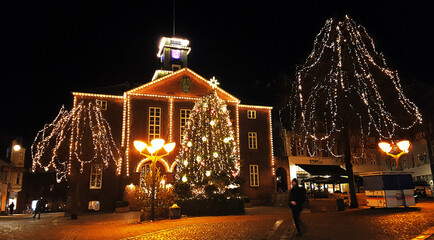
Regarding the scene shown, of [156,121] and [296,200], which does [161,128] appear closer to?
[156,121]

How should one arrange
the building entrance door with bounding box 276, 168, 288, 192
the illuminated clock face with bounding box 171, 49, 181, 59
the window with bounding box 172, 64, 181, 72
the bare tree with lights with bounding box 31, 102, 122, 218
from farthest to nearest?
the illuminated clock face with bounding box 171, 49, 181, 59 < the window with bounding box 172, 64, 181, 72 < the building entrance door with bounding box 276, 168, 288, 192 < the bare tree with lights with bounding box 31, 102, 122, 218

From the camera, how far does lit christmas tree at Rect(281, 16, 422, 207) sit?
21234 millimetres

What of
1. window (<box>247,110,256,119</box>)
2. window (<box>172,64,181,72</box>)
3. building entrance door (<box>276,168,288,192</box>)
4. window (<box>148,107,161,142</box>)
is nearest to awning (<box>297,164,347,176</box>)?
Answer: building entrance door (<box>276,168,288,192</box>)

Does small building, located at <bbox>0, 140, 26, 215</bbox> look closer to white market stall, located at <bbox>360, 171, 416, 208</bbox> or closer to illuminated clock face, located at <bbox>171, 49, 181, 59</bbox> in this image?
illuminated clock face, located at <bbox>171, 49, 181, 59</bbox>

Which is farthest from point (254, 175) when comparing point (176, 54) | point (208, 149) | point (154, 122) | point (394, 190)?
point (176, 54)

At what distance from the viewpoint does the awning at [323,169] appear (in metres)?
37.5

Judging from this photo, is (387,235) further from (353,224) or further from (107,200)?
(107,200)

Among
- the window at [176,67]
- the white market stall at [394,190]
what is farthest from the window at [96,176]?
the white market stall at [394,190]

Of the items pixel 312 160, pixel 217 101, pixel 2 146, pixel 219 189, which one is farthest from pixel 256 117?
pixel 2 146

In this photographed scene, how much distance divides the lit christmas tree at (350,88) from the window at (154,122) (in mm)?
14624

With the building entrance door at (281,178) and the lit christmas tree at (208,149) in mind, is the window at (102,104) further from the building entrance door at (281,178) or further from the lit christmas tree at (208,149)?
the building entrance door at (281,178)

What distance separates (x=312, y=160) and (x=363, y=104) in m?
19.1

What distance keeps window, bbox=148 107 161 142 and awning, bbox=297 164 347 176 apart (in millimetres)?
16432

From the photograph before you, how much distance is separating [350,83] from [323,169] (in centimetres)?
1949
